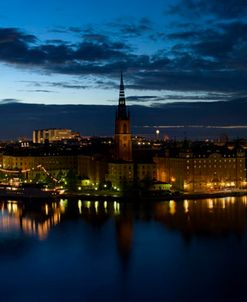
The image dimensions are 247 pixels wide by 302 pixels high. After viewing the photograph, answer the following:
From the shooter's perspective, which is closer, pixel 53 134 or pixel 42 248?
pixel 42 248

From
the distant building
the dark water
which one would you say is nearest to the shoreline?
the dark water

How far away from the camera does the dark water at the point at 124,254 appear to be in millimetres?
6480

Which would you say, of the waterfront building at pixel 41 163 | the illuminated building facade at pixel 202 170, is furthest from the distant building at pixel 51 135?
the illuminated building facade at pixel 202 170

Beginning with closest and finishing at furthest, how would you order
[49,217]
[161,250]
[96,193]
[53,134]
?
[161,250] → [49,217] → [96,193] → [53,134]

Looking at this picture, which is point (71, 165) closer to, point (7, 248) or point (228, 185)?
point (228, 185)

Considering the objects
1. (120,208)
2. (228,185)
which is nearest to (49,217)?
(120,208)

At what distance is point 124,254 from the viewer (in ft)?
26.4

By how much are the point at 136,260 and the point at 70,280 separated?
115 centimetres

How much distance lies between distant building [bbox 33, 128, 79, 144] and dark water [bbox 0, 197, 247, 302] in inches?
1319

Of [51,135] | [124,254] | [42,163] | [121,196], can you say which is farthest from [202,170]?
[51,135]

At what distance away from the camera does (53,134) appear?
1831 inches

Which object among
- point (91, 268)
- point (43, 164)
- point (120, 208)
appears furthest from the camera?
point (43, 164)

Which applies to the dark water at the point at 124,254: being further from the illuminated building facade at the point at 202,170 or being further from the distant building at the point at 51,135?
the distant building at the point at 51,135

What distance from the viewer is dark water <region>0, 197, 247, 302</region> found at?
648cm
